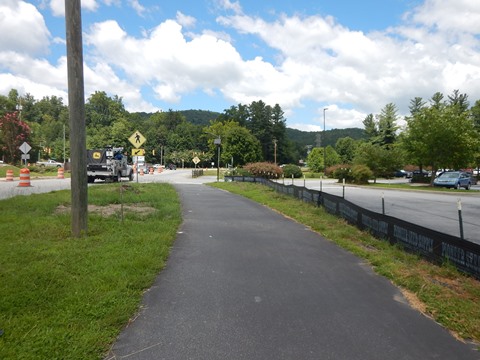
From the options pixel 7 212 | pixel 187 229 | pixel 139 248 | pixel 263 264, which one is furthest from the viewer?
pixel 7 212

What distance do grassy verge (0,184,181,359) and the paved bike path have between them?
309 mm

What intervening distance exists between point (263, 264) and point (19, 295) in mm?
3724

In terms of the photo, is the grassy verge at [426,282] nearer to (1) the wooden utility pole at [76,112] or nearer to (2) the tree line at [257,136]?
(1) the wooden utility pole at [76,112]

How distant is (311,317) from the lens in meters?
4.39

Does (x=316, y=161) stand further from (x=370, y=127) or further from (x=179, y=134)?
(x=179, y=134)

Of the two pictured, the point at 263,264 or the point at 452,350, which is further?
the point at 263,264

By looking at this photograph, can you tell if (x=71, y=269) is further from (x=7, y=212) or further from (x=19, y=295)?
(x=7, y=212)

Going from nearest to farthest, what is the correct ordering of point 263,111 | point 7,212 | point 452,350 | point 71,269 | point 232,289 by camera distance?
1. point 452,350
2. point 232,289
3. point 71,269
4. point 7,212
5. point 263,111

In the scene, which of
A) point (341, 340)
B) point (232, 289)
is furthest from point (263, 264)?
point (341, 340)

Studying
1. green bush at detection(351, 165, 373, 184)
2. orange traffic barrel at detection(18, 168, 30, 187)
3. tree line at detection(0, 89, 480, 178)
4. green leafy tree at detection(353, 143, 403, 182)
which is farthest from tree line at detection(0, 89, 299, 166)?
orange traffic barrel at detection(18, 168, 30, 187)

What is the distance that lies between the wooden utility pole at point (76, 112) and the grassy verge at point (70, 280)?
0.56 meters

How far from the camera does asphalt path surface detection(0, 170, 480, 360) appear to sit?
11.8 feet

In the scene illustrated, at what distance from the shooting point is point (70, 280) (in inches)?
207

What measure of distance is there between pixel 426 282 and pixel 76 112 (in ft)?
23.5
